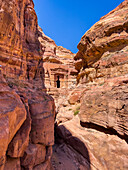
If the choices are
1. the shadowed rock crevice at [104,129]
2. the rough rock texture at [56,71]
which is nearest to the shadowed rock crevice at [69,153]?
the shadowed rock crevice at [104,129]

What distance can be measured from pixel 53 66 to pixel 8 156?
21.7 metres

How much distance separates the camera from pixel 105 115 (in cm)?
638

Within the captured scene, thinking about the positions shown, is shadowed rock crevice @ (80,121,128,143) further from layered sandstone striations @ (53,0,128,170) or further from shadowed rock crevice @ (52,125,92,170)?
shadowed rock crevice @ (52,125,92,170)

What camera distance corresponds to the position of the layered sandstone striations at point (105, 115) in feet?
15.5

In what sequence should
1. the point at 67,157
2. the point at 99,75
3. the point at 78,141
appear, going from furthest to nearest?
the point at 99,75 → the point at 78,141 → the point at 67,157

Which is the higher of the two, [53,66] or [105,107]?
[53,66]

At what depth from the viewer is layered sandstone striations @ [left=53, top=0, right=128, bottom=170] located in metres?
4.72

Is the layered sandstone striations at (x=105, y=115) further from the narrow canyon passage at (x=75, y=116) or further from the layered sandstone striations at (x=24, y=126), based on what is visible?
the layered sandstone striations at (x=24, y=126)

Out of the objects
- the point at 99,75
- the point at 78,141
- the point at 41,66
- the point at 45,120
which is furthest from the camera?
the point at 41,66

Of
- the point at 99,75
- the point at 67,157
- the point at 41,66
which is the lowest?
the point at 67,157

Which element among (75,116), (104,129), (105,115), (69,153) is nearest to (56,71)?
(75,116)

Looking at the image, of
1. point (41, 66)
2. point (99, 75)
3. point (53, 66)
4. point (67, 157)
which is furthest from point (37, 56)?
point (67, 157)

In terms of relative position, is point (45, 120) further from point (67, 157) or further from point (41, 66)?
point (41, 66)

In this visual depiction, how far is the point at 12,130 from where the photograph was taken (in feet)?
7.62
